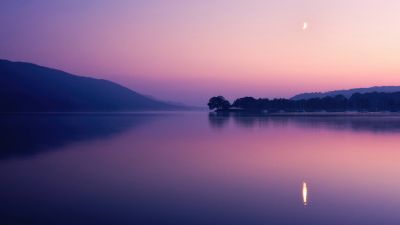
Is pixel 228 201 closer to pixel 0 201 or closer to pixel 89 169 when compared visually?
pixel 0 201

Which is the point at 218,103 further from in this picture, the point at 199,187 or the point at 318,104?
the point at 199,187

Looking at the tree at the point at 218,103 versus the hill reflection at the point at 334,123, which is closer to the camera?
the hill reflection at the point at 334,123

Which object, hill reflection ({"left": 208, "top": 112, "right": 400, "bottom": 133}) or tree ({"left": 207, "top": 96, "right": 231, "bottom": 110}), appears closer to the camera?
hill reflection ({"left": 208, "top": 112, "right": 400, "bottom": 133})

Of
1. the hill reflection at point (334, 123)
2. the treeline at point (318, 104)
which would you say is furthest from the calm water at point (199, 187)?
the treeline at point (318, 104)

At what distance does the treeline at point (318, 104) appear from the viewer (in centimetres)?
17625

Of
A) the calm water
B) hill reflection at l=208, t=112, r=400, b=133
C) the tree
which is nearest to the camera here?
the calm water

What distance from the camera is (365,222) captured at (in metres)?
10.5

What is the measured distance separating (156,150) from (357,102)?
17143cm

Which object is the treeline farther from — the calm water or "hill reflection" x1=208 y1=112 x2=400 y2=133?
the calm water

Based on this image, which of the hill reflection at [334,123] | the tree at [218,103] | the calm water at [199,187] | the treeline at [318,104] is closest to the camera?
the calm water at [199,187]

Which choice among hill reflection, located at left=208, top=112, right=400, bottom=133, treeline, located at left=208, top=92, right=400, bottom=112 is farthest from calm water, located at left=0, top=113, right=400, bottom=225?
treeline, located at left=208, top=92, right=400, bottom=112

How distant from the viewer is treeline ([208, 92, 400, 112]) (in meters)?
176

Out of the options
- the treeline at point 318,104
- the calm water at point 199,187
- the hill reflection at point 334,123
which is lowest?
the calm water at point 199,187

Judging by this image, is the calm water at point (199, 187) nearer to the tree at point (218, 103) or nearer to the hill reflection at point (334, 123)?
the hill reflection at point (334, 123)
